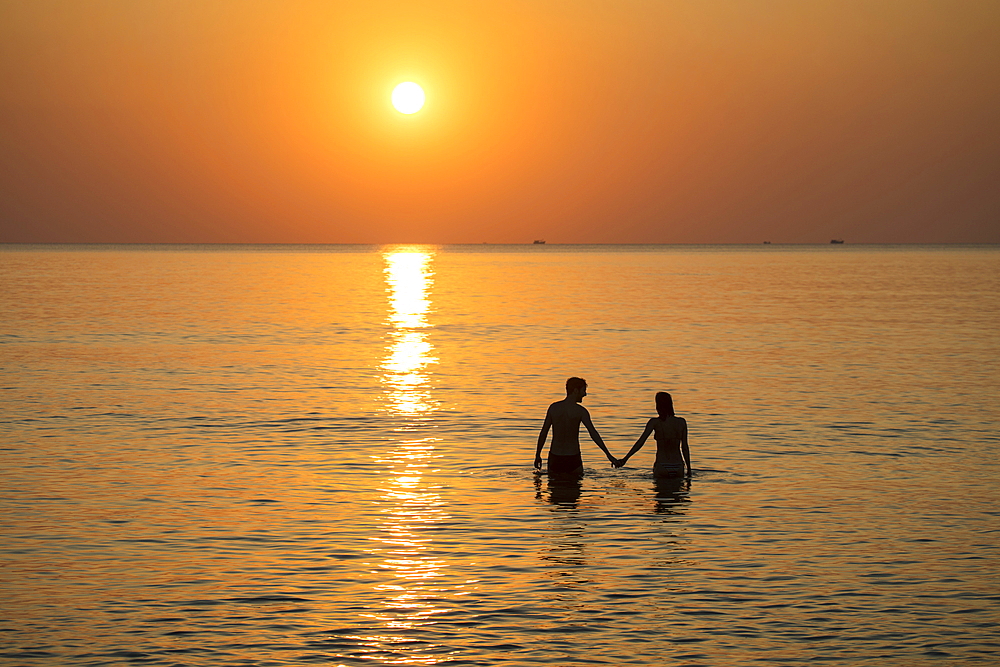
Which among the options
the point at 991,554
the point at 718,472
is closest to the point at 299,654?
the point at 991,554

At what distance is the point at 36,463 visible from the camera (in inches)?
917

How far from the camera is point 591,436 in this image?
21422mm

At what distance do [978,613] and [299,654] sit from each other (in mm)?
7700

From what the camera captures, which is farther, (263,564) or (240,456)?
(240,456)

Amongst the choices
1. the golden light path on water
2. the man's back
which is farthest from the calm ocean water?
the man's back

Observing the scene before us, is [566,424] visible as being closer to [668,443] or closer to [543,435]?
[543,435]

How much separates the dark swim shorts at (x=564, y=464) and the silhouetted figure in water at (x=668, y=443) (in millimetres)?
845

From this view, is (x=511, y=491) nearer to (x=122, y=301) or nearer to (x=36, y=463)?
(x=36, y=463)

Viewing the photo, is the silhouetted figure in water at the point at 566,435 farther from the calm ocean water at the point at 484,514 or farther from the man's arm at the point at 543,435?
the calm ocean water at the point at 484,514

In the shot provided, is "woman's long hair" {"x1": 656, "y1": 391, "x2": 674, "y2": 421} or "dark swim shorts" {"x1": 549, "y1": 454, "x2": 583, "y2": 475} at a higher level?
"woman's long hair" {"x1": 656, "y1": 391, "x2": 674, "y2": 421}

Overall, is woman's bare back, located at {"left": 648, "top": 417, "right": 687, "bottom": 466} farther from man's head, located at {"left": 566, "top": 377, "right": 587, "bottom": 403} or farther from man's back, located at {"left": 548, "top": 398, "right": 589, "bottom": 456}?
man's head, located at {"left": 566, "top": 377, "right": 587, "bottom": 403}

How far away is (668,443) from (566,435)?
1.80 metres

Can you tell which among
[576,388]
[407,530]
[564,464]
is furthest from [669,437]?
[407,530]

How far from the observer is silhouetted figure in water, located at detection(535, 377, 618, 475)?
2102cm
